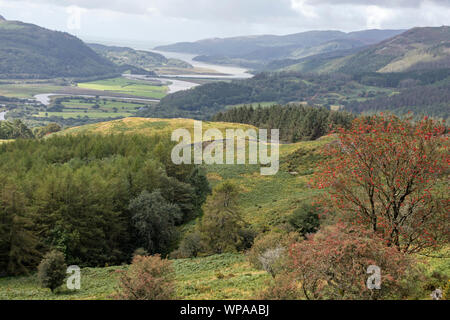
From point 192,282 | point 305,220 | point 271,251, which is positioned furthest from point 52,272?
point 305,220

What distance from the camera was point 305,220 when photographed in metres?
39.8

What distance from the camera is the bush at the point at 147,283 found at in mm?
17516

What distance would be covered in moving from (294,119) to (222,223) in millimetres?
98352

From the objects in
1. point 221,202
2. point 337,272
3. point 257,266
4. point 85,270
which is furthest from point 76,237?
point 337,272

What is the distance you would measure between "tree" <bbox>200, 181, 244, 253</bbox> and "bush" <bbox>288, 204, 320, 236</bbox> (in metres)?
6.07

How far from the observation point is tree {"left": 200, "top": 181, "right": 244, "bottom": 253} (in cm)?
4034

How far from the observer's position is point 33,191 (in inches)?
1738

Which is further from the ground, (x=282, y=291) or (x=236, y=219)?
(x=282, y=291)

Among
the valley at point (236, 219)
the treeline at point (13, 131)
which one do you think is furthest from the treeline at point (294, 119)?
the treeline at point (13, 131)

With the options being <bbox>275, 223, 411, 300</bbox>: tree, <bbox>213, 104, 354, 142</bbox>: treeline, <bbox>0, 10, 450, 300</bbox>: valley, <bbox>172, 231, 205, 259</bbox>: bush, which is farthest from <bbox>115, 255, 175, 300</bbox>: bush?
<bbox>213, 104, 354, 142</bbox>: treeline

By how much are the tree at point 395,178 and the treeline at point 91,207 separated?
2927cm

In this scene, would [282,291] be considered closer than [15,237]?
Yes

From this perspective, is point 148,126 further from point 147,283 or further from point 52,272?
point 147,283
